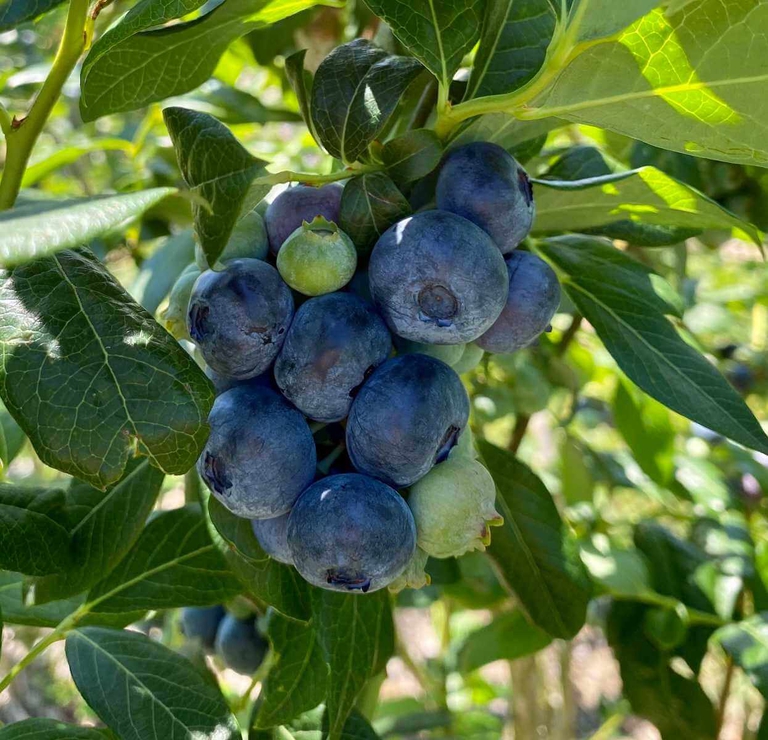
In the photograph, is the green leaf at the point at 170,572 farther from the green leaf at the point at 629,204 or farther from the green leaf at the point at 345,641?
the green leaf at the point at 629,204

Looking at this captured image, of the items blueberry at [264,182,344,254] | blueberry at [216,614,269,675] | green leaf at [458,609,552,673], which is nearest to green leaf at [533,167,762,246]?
blueberry at [264,182,344,254]

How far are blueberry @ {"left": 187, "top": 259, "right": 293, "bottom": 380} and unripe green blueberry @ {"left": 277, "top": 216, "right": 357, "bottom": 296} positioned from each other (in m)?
0.02

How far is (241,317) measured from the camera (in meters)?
0.59

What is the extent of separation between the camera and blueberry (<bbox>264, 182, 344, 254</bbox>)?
65 cm

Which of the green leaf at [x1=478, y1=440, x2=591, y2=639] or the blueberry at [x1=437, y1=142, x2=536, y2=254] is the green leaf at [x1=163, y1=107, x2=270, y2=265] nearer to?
the blueberry at [x1=437, y1=142, x2=536, y2=254]

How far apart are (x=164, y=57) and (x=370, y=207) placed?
0.30 metres

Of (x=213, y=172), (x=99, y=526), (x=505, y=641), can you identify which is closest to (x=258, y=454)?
(x=213, y=172)

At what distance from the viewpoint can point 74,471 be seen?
58 centimetres

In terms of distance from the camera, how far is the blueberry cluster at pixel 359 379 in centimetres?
57

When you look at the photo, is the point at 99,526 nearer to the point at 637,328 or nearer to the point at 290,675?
the point at 290,675

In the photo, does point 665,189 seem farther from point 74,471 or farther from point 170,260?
point 170,260

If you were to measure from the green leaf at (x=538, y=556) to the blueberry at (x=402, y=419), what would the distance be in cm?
34

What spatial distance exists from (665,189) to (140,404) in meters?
0.52

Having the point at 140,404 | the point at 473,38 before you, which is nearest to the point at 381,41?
the point at 473,38
